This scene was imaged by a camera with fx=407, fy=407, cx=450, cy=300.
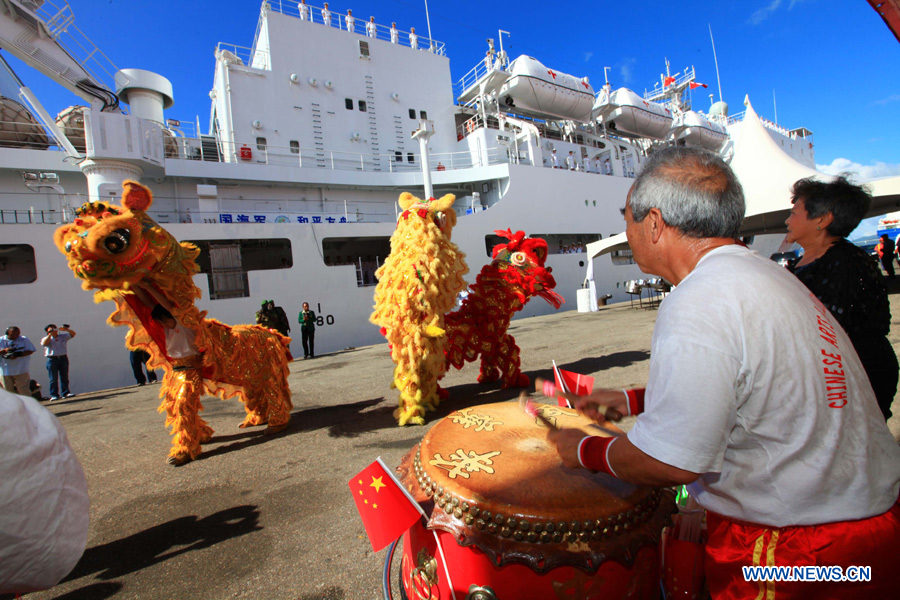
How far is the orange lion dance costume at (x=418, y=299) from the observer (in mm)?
3600

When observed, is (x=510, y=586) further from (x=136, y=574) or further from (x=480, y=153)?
(x=480, y=153)

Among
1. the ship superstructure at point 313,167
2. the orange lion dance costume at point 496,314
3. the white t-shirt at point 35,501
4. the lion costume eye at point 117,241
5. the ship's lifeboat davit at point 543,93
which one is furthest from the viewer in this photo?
the ship's lifeboat davit at point 543,93

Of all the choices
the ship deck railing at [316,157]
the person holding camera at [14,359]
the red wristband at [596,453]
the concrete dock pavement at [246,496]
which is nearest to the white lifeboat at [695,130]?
the ship deck railing at [316,157]

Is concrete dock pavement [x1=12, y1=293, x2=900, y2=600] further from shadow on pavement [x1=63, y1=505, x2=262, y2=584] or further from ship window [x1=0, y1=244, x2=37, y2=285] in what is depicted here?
ship window [x1=0, y1=244, x2=37, y2=285]

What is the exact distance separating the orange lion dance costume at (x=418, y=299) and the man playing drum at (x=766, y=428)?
9.20 feet

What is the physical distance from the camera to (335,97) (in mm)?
13781

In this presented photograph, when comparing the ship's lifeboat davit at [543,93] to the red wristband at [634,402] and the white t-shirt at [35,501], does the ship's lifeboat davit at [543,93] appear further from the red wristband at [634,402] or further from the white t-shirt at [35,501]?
the white t-shirt at [35,501]

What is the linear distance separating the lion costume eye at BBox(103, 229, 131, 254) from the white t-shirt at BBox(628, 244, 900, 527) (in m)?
3.26

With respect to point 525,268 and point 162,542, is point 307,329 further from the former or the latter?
point 162,542

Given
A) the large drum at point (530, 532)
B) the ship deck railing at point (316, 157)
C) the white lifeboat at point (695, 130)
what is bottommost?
the large drum at point (530, 532)

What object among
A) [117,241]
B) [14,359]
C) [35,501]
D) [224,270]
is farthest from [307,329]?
[35,501]

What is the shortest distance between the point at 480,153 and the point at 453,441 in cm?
1467

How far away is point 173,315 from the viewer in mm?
3158

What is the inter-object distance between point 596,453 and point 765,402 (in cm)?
34
